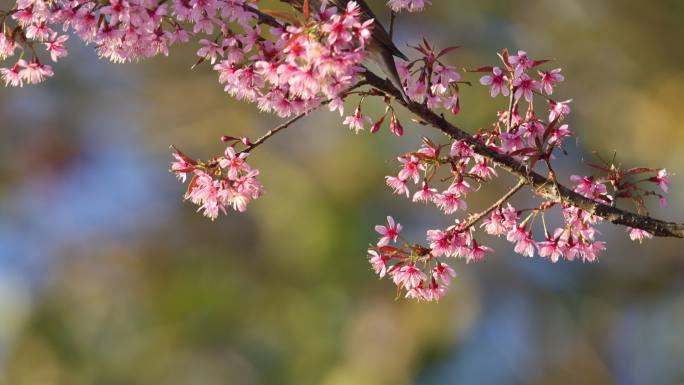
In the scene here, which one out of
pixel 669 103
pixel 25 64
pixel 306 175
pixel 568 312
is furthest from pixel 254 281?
pixel 25 64

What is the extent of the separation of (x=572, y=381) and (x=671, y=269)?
4.86 ft

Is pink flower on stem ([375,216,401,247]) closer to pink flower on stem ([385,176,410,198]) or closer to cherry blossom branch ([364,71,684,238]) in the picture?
pink flower on stem ([385,176,410,198])

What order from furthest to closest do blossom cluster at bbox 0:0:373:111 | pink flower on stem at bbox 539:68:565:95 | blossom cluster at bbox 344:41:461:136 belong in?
1. pink flower on stem at bbox 539:68:565:95
2. blossom cluster at bbox 344:41:461:136
3. blossom cluster at bbox 0:0:373:111

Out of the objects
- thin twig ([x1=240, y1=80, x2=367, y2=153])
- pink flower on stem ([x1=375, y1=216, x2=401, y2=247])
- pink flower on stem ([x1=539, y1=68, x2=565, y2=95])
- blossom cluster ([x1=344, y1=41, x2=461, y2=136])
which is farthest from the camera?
pink flower on stem ([x1=375, y1=216, x2=401, y2=247])

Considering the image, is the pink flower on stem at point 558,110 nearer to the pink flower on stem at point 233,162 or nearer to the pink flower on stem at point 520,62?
the pink flower on stem at point 520,62

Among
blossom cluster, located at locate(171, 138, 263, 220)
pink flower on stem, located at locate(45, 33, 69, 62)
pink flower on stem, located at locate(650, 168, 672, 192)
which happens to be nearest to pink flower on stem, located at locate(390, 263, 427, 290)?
blossom cluster, located at locate(171, 138, 263, 220)

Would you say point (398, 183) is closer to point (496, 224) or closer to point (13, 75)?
point (496, 224)

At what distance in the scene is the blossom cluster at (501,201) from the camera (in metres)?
1.94

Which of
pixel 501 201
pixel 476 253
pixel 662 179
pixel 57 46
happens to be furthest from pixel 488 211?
pixel 57 46

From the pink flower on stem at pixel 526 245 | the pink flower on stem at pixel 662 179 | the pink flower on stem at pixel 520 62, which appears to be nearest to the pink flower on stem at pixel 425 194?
the pink flower on stem at pixel 526 245

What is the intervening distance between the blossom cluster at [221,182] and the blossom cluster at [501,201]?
345 millimetres

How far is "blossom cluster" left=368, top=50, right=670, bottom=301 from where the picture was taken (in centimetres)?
194

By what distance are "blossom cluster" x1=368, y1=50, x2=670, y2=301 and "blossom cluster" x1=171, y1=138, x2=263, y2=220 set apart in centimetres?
34

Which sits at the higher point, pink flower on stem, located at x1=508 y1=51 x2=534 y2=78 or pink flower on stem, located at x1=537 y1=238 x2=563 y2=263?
pink flower on stem, located at x1=508 y1=51 x2=534 y2=78
